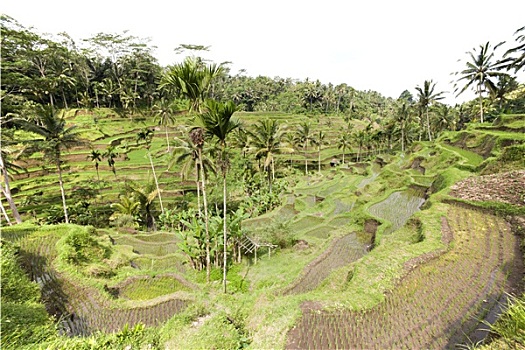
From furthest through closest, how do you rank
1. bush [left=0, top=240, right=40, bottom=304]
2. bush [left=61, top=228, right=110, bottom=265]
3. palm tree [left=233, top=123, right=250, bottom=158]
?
palm tree [left=233, top=123, right=250, bottom=158], bush [left=61, top=228, right=110, bottom=265], bush [left=0, top=240, right=40, bottom=304]

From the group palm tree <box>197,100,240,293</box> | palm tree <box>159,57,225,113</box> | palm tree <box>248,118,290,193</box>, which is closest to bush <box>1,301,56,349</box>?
palm tree <box>197,100,240,293</box>

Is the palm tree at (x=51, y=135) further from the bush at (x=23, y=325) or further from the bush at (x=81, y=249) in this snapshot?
the bush at (x=23, y=325)

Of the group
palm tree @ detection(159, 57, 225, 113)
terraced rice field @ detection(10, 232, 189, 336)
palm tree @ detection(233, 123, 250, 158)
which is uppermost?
palm tree @ detection(159, 57, 225, 113)

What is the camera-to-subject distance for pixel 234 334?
7.33 meters

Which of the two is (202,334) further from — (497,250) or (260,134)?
(260,134)

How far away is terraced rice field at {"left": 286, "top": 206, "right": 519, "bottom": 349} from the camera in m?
6.69

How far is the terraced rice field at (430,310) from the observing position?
22.0 ft

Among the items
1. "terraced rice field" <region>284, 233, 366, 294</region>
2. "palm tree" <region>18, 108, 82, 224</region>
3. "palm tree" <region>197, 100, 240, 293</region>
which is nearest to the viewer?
"palm tree" <region>197, 100, 240, 293</region>

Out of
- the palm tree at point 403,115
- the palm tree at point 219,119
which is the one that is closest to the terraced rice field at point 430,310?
the palm tree at point 219,119

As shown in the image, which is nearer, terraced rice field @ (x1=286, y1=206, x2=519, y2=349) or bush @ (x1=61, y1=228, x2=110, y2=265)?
terraced rice field @ (x1=286, y1=206, x2=519, y2=349)

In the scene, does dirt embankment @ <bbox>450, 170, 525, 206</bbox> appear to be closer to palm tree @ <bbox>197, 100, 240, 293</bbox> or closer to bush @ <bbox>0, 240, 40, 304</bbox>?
palm tree @ <bbox>197, 100, 240, 293</bbox>


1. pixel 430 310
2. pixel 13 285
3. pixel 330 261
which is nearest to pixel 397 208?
pixel 330 261

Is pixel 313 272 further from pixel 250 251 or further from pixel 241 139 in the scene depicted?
pixel 241 139

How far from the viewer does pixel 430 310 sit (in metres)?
7.59
